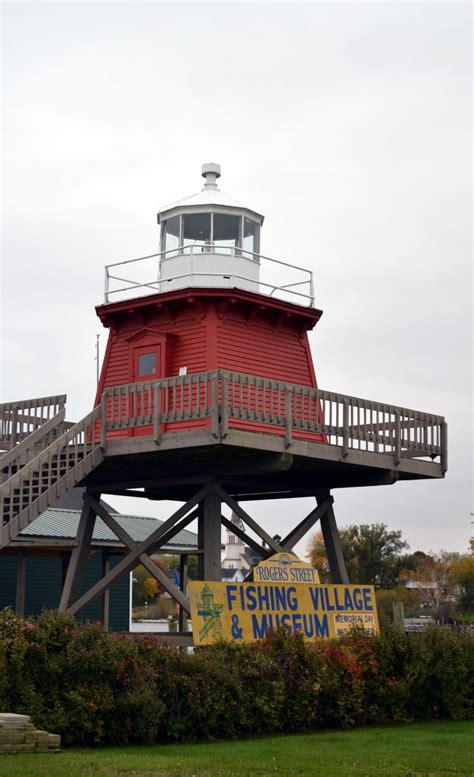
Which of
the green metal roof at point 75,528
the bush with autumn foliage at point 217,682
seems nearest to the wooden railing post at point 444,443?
the bush with autumn foliage at point 217,682

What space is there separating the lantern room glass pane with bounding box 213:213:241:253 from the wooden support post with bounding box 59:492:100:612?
7.58 m

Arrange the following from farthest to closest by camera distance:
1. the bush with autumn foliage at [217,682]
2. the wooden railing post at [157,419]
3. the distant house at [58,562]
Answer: the distant house at [58,562] < the wooden railing post at [157,419] < the bush with autumn foliage at [217,682]

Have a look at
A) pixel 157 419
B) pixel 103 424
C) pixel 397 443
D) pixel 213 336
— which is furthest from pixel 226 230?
pixel 397 443

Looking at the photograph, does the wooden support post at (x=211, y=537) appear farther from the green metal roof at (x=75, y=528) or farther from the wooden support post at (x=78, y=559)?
the green metal roof at (x=75, y=528)

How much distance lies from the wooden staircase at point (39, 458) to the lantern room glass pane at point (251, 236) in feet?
20.9

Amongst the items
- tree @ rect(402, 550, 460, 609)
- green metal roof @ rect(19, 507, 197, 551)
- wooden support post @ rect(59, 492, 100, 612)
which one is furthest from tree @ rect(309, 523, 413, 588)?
wooden support post @ rect(59, 492, 100, 612)

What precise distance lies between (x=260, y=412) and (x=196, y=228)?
23.2ft

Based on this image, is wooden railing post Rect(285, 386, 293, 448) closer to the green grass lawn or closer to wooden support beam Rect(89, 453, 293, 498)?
wooden support beam Rect(89, 453, 293, 498)

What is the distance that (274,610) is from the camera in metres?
26.2

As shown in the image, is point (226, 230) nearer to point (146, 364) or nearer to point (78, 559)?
point (146, 364)

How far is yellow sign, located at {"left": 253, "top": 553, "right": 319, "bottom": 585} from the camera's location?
88.0 feet

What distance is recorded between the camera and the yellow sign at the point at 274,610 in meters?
24.6

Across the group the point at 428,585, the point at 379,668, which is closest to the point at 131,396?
the point at 379,668

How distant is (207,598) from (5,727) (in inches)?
303
